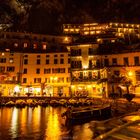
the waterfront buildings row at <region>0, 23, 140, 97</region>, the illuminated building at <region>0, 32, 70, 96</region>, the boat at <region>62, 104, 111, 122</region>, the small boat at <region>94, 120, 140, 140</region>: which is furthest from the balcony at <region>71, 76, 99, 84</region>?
the small boat at <region>94, 120, 140, 140</region>

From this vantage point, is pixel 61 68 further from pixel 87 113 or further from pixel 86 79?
pixel 87 113

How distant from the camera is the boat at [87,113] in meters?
27.4

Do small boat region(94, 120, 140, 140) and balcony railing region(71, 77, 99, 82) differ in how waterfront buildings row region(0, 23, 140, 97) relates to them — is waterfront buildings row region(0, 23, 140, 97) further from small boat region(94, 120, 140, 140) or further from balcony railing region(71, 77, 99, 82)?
small boat region(94, 120, 140, 140)

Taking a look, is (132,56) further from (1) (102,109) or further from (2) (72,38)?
(2) (72,38)

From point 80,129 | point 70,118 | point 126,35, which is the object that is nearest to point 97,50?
point 126,35

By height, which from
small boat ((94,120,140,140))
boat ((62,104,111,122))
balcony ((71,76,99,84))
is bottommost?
boat ((62,104,111,122))

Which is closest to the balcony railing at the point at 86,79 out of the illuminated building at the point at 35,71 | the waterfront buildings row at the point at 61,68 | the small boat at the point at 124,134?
the waterfront buildings row at the point at 61,68

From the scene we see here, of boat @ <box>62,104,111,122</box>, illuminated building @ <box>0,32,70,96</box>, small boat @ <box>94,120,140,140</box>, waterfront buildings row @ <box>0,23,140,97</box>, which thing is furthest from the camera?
illuminated building @ <box>0,32,70,96</box>

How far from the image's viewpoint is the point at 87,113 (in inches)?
1123

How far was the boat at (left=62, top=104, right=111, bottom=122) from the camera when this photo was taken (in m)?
27.4

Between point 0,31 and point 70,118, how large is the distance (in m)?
57.4

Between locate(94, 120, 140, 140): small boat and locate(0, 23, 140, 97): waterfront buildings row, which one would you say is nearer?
locate(94, 120, 140, 140): small boat

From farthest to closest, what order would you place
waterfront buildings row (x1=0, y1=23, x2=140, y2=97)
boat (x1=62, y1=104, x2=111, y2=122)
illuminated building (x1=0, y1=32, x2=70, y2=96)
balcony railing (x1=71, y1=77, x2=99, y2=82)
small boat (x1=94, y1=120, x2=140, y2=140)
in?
illuminated building (x1=0, y1=32, x2=70, y2=96) < waterfront buildings row (x1=0, y1=23, x2=140, y2=97) < balcony railing (x1=71, y1=77, x2=99, y2=82) < boat (x1=62, y1=104, x2=111, y2=122) < small boat (x1=94, y1=120, x2=140, y2=140)

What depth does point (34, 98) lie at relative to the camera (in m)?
54.2
